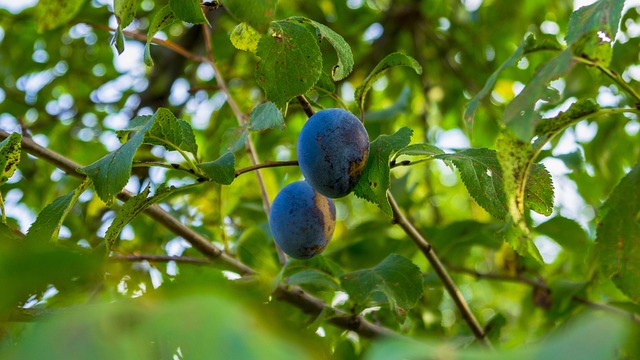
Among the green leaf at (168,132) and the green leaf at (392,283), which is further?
the green leaf at (392,283)

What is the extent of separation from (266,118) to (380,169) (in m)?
0.17

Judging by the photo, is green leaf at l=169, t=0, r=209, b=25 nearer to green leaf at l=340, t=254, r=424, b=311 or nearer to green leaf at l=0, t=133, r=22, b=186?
green leaf at l=0, t=133, r=22, b=186

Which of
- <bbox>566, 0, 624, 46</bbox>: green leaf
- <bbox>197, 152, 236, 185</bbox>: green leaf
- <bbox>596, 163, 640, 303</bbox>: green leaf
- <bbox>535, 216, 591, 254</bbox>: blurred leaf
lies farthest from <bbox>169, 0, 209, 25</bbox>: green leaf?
<bbox>535, 216, 591, 254</bbox>: blurred leaf

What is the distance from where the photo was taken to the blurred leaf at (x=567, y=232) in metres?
1.62

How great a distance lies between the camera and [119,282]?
1171mm

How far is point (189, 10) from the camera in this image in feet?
2.70

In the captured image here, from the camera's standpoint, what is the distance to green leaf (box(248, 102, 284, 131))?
0.93 meters

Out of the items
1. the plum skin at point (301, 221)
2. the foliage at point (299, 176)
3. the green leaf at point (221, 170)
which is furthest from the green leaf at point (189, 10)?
the plum skin at point (301, 221)

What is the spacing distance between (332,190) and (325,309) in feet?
0.97

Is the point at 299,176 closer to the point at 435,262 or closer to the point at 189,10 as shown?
the point at 435,262

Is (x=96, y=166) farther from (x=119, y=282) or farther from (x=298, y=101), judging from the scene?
(x=119, y=282)

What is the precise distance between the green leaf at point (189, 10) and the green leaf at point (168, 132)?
0.11 meters

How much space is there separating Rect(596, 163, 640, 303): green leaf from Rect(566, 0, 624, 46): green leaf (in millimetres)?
253

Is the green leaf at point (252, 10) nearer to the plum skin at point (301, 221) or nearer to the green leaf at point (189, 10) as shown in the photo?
the green leaf at point (189, 10)
